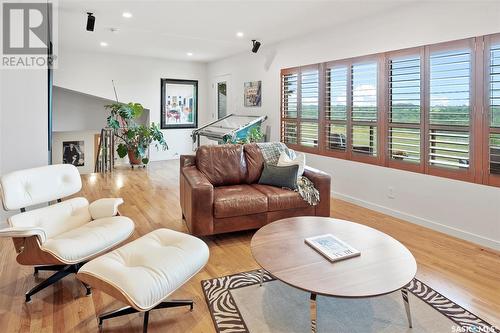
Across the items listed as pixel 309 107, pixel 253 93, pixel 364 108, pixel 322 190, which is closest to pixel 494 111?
pixel 364 108

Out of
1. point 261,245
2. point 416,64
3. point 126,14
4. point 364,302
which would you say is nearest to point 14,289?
point 261,245

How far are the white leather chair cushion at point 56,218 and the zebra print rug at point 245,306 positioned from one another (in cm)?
114

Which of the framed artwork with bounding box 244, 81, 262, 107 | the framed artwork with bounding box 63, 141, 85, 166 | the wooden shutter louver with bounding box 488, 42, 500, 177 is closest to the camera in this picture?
the wooden shutter louver with bounding box 488, 42, 500, 177

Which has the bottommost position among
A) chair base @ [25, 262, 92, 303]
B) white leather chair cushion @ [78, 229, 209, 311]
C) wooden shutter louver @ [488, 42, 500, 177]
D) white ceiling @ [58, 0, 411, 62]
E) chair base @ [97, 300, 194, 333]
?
chair base @ [97, 300, 194, 333]

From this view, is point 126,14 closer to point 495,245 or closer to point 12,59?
→ point 12,59

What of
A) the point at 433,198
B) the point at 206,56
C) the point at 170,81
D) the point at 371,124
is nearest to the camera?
the point at 433,198

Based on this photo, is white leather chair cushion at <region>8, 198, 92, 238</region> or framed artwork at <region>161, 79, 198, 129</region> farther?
framed artwork at <region>161, 79, 198, 129</region>

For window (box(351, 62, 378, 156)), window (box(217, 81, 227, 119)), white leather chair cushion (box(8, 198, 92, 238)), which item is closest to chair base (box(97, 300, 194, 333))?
white leather chair cushion (box(8, 198, 92, 238))

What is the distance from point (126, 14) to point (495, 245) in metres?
5.05

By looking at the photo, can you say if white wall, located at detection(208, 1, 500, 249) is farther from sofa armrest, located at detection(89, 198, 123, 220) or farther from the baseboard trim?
sofa armrest, located at detection(89, 198, 123, 220)

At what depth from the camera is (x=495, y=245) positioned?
3158 mm

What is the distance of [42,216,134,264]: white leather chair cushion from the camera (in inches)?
82.7

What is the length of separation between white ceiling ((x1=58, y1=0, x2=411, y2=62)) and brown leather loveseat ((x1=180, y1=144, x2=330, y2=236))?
1.77 metres

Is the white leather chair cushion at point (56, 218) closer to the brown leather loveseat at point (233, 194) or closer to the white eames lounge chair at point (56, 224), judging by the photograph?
the white eames lounge chair at point (56, 224)
